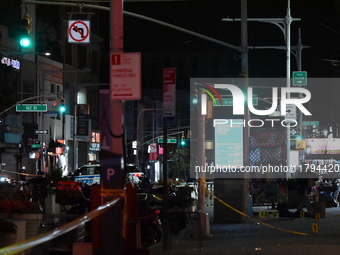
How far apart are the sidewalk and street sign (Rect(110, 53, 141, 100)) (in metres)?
4.26

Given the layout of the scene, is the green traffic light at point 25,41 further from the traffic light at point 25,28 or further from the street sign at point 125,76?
the street sign at point 125,76

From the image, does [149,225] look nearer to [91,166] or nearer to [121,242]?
[121,242]

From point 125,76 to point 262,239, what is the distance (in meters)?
Result: 7.17

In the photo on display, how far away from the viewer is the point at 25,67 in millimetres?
46469

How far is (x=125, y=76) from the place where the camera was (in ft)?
32.3

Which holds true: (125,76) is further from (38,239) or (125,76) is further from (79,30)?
(79,30)

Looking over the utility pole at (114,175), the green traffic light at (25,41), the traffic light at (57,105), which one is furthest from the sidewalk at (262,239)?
the traffic light at (57,105)

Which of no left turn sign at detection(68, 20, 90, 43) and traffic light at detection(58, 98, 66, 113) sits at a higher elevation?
no left turn sign at detection(68, 20, 90, 43)

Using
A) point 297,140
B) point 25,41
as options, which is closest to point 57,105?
point 297,140

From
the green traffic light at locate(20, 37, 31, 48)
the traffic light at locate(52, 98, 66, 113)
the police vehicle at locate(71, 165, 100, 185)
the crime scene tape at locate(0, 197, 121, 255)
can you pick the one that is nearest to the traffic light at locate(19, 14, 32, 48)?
the green traffic light at locate(20, 37, 31, 48)

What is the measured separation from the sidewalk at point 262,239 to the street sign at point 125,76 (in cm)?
426

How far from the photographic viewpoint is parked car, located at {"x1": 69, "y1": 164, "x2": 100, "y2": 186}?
30.0 meters

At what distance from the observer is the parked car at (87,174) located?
98.6 ft

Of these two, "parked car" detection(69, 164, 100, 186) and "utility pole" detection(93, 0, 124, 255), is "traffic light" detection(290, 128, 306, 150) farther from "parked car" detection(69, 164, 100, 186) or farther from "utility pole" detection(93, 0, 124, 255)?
"utility pole" detection(93, 0, 124, 255)
